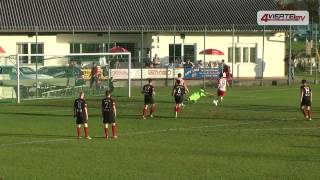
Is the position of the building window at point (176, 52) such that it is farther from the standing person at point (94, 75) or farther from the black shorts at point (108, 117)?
the black shorts at point (108, 117)

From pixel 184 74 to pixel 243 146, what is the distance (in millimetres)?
31204

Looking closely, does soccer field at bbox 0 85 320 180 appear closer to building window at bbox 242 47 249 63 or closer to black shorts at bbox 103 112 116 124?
black shorts at bbox 103 112 116 124

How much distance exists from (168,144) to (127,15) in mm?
37937

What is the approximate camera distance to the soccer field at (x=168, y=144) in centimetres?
1667

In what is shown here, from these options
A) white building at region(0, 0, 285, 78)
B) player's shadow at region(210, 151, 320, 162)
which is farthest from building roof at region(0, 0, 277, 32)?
player's shadow at region(210, 151, 320, 162)

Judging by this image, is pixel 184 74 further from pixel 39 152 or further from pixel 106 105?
pixel 39 152

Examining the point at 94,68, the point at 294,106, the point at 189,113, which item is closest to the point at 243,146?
the point at 189,113

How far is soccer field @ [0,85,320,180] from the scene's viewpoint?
16.7 m

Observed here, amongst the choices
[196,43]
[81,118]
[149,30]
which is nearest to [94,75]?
[149,30]

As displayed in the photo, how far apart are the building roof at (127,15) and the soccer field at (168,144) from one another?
1887 cm

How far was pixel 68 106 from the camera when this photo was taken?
36.8 m

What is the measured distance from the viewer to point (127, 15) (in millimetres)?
59031

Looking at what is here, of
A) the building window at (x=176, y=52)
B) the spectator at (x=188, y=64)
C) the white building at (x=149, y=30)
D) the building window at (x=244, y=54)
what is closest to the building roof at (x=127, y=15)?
the white building at (x=149, y=30)

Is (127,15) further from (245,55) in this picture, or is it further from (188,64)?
(245,55)
